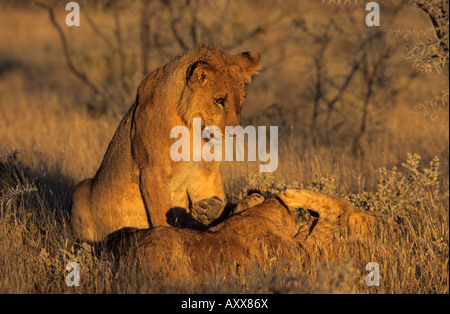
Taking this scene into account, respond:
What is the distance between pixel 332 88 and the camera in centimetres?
1132

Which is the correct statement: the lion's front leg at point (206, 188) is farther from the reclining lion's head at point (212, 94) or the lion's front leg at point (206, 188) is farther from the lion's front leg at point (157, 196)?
the reclining lion's head at point (212, 94)

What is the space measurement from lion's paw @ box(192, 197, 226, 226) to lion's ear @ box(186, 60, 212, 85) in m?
0.94

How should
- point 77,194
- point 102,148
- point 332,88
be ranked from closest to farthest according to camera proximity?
point 77,194, point 102,148, point 332,88

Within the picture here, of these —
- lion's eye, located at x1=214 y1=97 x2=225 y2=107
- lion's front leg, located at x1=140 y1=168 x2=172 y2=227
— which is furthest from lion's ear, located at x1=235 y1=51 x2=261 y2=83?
lion's front leg, located at x1=140 y1=168 x2=172 y2=227

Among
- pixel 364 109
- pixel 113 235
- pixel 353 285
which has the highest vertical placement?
pixel 364 109

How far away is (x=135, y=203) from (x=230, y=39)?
911 centimetres

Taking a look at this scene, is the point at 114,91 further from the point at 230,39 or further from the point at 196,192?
the point at 196,192

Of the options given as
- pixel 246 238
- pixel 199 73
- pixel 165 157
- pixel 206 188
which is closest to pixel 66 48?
pixel 206 188

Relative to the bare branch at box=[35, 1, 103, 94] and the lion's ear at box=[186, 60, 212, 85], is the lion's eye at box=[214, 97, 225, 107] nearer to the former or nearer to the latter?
the lion's ear at box=[186, 60, 212, 85]

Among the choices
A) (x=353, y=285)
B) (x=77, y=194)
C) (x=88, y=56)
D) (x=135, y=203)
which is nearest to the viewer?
(x=353, y=285)

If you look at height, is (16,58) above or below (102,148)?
above

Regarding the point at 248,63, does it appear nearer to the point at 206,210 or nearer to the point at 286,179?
the point at 206,210

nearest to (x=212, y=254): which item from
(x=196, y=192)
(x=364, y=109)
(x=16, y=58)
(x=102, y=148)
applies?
(x=196, y=192)

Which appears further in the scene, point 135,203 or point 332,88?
point 332,88
